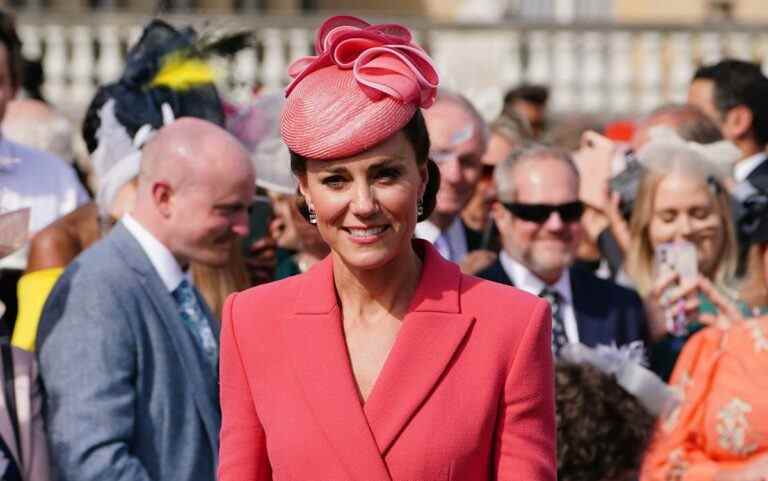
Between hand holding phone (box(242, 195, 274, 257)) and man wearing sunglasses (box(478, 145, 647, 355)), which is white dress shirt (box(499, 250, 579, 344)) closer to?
man wearing sunglasses (box(478, 145, 647, 355))

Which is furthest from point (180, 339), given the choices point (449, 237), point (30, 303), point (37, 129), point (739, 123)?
point (739, 123)

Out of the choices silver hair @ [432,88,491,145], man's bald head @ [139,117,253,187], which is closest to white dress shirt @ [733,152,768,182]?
silver hair @ [432,88,491,145]

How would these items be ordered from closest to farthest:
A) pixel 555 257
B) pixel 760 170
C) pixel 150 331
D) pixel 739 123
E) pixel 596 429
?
pixel 596 429 < pixel 150 331 < pixel 555 257 < pixel 760 170 < pixel 739 123

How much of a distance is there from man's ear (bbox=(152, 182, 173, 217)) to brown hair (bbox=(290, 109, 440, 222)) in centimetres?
152

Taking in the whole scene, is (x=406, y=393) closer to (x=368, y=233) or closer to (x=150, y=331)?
(x=368, y=233)

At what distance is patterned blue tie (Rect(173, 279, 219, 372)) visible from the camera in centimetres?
547

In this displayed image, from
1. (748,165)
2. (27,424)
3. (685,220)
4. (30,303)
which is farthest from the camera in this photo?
(748,165)

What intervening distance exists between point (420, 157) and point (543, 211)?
273 cm

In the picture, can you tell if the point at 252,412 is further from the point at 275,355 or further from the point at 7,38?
the point at 7,38

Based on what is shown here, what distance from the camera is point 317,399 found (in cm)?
384

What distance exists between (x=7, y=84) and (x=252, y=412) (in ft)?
10.4

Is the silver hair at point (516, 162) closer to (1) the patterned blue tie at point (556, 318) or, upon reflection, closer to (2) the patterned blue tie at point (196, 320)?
(1) the patterned blue tie at point (556, 318)

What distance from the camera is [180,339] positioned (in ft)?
17.5

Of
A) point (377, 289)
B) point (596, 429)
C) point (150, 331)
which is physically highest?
point (377, 289)
